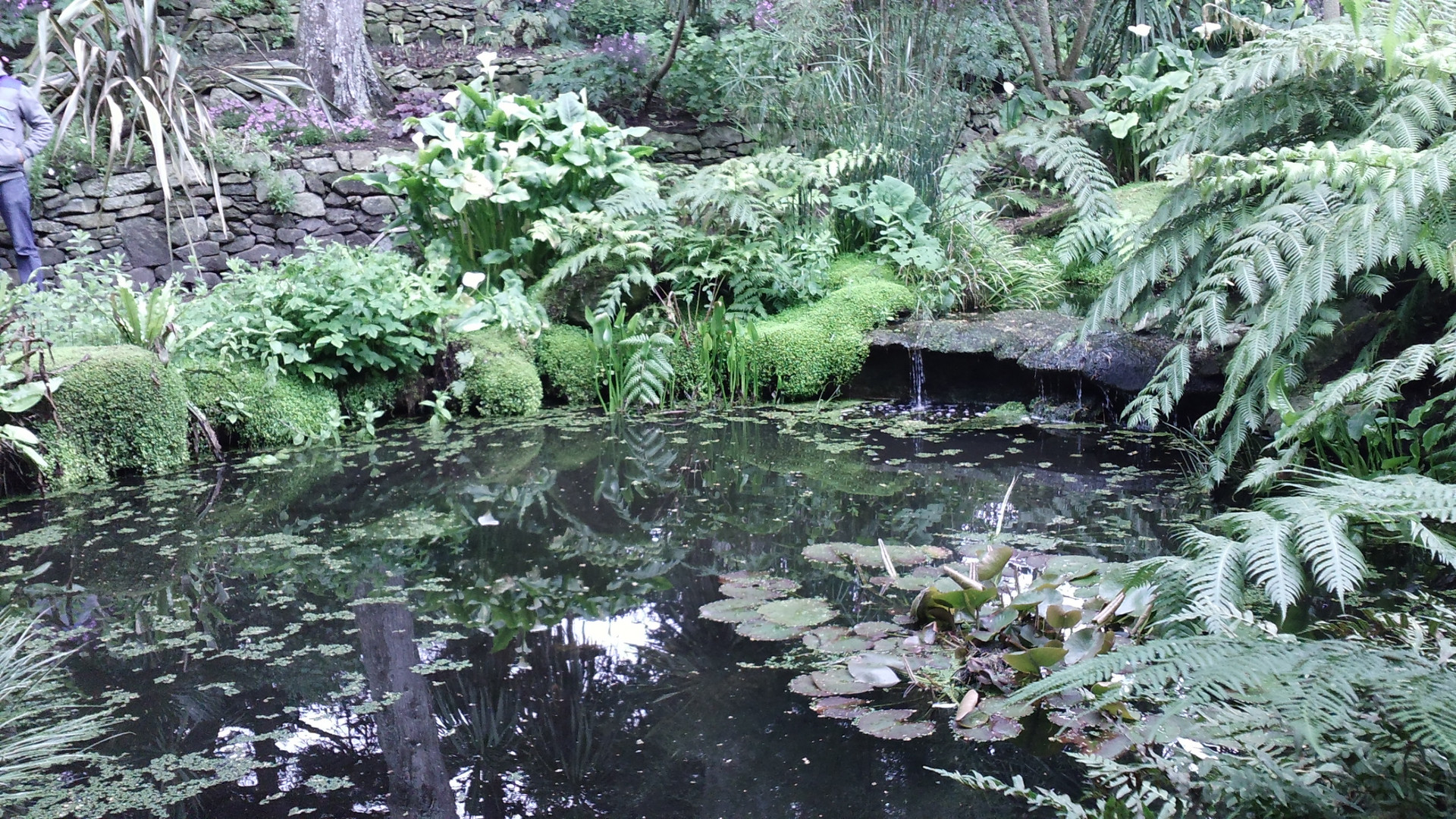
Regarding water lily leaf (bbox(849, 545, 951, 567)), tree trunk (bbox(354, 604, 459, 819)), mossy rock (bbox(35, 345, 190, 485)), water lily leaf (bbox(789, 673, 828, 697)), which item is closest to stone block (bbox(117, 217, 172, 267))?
mossy rock (bbox(35, 345, 190, 485))

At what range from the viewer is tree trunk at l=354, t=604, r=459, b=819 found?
6.16ft

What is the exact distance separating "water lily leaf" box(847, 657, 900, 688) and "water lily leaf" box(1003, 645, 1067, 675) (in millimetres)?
262

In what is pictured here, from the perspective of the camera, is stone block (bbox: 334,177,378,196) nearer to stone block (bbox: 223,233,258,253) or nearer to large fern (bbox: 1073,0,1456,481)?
stone block (bbox: 223,233,258,253)

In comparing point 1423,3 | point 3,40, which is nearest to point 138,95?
point 3,40

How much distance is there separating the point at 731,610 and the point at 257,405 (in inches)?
122

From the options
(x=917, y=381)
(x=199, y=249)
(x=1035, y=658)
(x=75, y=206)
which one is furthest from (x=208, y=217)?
(x=1035, y=658)

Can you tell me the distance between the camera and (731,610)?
272 cm

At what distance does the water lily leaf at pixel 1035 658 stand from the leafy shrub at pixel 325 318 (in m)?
3.76

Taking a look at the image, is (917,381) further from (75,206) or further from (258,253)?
→ (75,206)

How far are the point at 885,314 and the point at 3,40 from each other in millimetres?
8034

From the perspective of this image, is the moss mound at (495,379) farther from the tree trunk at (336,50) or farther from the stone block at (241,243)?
the tree trunk at (336,50)

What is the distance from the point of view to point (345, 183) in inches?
296

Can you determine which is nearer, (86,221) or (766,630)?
(766,630)

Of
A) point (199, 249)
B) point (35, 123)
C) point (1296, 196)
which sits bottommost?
point (1296, 196)
